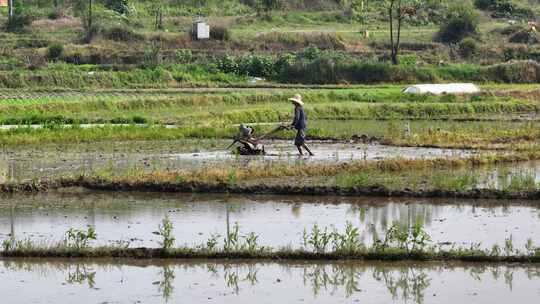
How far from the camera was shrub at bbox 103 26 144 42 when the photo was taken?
3903cm

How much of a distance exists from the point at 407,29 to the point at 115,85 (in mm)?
18323

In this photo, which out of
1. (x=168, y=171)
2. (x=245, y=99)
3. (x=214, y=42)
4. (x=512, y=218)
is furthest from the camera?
(x=214, y=42)

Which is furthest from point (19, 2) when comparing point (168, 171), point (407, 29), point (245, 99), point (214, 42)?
point (168, 171)

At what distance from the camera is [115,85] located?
3002cm

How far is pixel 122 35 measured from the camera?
39.1 m

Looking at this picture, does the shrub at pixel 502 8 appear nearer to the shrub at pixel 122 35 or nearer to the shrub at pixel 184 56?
the shrub at pixel 122 35

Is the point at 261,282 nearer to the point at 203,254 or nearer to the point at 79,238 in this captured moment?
the point at 203,254

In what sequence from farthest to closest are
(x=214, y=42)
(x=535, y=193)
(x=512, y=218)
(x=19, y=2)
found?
(x=19, y=2)
(x=214, y=42)
(x=535, y=193)
(x=512, y=218)

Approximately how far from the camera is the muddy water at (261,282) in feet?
29.1

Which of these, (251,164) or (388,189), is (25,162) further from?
(388,189)

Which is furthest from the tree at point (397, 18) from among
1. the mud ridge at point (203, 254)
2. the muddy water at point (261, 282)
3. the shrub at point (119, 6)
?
the muddy water at point (261, 282)

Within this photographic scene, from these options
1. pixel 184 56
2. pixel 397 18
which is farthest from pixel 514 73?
pixel 397 18

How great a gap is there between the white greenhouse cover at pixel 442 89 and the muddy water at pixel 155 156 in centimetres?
893

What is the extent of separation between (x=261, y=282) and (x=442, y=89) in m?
19.5
